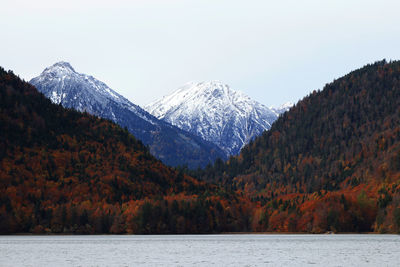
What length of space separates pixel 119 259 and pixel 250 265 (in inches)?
1360

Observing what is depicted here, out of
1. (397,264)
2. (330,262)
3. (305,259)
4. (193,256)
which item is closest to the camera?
(397,264)

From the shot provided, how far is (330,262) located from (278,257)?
65.7 ft

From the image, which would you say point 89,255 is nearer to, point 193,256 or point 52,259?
point 52,259

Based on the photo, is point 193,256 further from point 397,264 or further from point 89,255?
point 397,264

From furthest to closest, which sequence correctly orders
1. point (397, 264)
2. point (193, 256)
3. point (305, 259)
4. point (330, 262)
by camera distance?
point (193, 256) < point (305, 259) < point (330, 262) < point (397, 264)

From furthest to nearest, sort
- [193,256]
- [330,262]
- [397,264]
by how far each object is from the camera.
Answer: [193,256] → [330,262] → [397,264]

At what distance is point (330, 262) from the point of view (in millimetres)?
139000

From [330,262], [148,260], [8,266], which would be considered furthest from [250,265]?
[8,266]

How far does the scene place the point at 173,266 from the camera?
438 ft

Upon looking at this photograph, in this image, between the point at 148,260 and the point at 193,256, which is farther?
the point at 193,256

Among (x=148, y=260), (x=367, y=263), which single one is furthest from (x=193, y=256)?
(x=367, y=263)

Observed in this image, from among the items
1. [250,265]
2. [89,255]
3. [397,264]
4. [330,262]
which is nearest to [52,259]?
[89,255]

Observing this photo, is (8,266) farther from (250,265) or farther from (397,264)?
(397,264)

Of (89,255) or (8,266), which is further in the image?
(89,255)
